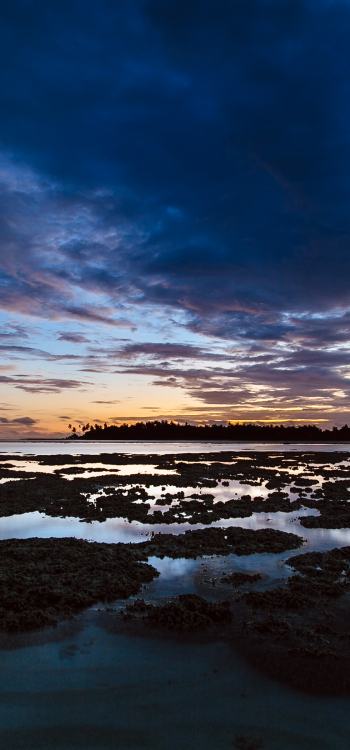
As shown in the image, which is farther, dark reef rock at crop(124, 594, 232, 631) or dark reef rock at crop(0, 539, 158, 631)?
dark reef rock at crop(0, 539, 158, 631)

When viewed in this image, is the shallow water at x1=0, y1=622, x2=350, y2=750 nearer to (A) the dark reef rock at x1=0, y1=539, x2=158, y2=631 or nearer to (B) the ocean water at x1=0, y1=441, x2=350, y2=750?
(B) the ocean water at x1=0, y1=441, x2=350, y2=750

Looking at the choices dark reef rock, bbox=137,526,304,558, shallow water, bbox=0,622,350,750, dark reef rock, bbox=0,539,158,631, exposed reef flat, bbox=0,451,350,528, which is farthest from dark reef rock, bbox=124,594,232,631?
exposed reef flat, bbox=0,451,350,528

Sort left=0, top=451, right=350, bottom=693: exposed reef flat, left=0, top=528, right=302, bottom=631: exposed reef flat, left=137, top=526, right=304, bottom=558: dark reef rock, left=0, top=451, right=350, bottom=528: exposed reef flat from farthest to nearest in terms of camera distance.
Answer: left=0, top=451, right=350, bottom=528: exposed reef flat → left=137, top=526, right=304, bottom=558: dark reef rock → left=0, top=528, right=302, bottom=631: exposed reef flat → left=0, top=451, right=350, bottom=693: exposed reef flat

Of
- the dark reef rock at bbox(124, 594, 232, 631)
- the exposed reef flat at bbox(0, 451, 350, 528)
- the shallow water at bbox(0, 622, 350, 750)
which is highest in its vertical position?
the exposed reef flat at bbox(0, 451, 350, 528)

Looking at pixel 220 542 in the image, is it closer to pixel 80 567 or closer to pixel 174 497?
pixel 80 567

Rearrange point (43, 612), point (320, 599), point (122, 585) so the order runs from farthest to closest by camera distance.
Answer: point (122, 585), point (320, 599), point (43, 612)

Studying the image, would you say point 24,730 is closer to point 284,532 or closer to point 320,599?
point 320,599

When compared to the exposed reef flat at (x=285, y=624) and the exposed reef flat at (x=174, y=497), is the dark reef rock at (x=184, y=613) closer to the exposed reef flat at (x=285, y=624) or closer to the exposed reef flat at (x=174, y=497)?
the exposed reef flat at (x=285, y=624)

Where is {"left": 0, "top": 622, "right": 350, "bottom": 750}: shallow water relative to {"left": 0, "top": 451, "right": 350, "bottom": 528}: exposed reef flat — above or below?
below

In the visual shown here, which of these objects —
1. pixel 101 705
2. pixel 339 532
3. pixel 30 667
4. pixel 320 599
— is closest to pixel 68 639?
pixel 30 667

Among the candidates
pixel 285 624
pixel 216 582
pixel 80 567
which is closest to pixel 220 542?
pixel 216 582

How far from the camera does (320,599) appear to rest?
12.8 metres

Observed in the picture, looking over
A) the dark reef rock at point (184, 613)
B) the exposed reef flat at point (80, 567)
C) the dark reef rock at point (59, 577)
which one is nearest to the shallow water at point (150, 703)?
the dark reef rock at point (184, 613)

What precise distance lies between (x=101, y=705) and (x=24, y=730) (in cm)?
127
